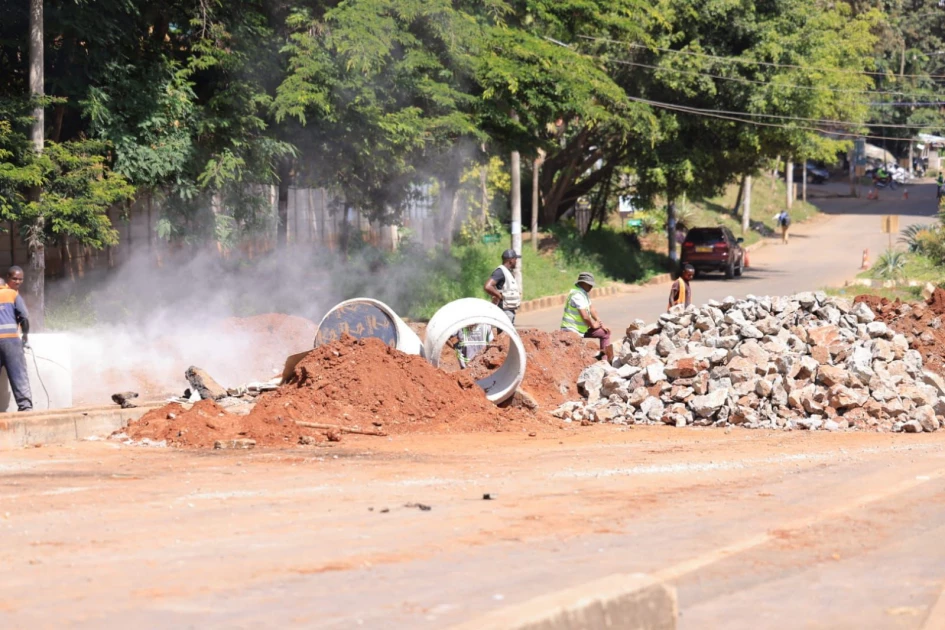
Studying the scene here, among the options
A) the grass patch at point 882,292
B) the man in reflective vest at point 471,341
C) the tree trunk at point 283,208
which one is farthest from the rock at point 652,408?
the grass patch at point 882,292

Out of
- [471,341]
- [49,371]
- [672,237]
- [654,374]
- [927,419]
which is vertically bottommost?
[927,419]

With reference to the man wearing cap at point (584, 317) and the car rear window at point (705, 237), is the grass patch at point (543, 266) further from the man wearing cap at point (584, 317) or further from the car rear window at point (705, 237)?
the man wearing cap at point (584, 317)

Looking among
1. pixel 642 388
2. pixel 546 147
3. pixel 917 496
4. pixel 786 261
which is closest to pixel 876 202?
pixel 786 261

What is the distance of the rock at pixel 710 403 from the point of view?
1366 centimetres

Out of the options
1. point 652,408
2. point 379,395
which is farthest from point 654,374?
point 379,395

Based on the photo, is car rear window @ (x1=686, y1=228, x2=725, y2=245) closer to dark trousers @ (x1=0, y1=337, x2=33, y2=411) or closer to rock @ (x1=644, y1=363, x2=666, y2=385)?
rock @ (x1=644, y1=363, x2=666, y2=385)

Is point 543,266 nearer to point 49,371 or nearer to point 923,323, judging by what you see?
point 923,323

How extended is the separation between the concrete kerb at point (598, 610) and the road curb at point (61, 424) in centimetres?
805

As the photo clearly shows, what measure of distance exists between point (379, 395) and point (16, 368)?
3796 millimetres

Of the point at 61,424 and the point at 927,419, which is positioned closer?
the point at 61,424

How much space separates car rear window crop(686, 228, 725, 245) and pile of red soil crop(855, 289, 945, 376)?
20447 mm

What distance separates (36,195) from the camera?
1798 centimetres

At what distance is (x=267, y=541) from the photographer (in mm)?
7082

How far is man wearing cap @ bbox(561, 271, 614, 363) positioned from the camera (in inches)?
623
